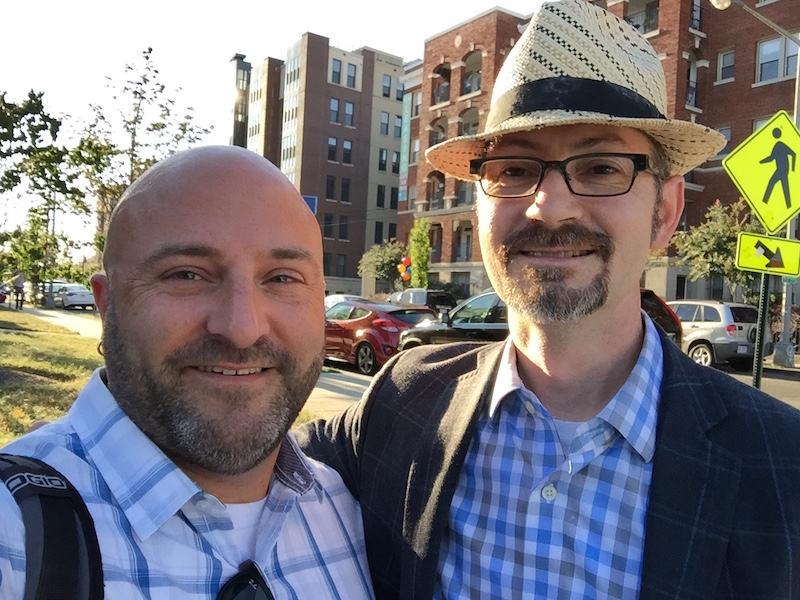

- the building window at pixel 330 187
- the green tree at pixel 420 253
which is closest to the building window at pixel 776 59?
the green tree at pixel 420 253

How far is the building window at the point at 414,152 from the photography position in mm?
40537

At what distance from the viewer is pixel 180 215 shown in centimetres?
161

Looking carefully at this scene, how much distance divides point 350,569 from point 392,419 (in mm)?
522

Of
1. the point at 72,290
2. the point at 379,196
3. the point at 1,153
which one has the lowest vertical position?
the point at 72,290

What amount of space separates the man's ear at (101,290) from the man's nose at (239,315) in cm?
30

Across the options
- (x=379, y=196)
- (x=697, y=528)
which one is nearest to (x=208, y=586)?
(x=697, y=528)

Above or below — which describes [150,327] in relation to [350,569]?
above

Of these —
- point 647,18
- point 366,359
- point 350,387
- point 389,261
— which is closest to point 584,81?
point 350,387

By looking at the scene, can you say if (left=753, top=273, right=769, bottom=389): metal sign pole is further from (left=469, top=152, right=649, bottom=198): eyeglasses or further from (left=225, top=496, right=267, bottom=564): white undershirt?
(left=225, top=496, right=267, bottom=564): white undershirt

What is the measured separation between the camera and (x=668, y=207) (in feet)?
7.16

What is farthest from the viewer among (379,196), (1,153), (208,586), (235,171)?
(379,196)

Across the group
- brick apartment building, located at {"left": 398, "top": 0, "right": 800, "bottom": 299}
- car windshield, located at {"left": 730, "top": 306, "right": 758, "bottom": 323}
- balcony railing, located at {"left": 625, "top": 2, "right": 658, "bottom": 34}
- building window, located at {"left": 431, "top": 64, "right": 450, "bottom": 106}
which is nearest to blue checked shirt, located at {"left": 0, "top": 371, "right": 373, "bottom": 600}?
car windshield, located at {"left": 730, "top": 306, "right": 758, "bottom": 323}

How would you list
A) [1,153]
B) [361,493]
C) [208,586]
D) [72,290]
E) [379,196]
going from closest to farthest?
[208,586] → [361,493] → [1,153] → [72,290] → [379,196]

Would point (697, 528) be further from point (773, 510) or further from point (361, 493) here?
point (361, 493)
